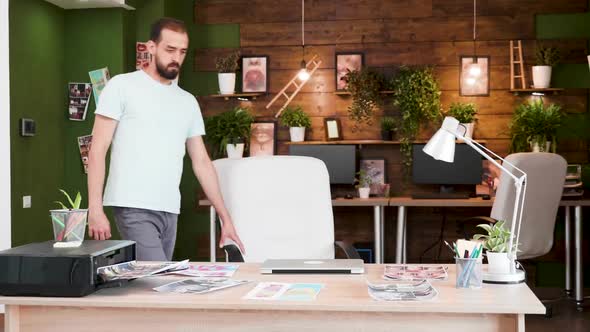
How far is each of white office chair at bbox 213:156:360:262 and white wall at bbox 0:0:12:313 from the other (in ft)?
6.92

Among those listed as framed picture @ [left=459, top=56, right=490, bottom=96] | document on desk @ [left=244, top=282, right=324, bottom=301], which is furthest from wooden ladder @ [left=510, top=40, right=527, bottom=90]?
document on desk @ [left=244, top=282, right=324, bottom=301]

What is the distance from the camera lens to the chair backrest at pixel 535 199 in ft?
17.2

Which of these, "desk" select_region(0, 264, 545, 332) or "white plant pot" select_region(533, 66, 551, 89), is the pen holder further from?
"white plant pot" select_region(533, 66, 551, 89)

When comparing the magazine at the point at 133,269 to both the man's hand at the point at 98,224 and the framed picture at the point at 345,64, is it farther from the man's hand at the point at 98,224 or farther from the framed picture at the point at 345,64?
the framed picture at the point at 345,64

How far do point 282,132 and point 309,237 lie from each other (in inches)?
133

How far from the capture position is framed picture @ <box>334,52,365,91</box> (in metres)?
6.86

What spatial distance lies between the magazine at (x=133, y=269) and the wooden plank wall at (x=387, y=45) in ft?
14.4

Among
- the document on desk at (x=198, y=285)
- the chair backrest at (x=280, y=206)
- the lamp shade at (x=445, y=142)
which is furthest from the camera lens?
the chair backrest at (x=280, y=206)

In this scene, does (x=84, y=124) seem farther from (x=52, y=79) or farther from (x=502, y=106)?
(x=502, y=106)

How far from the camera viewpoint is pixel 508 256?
2.47 metres

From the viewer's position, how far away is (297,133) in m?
6.83

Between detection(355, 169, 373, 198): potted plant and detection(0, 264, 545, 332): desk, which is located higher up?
detection(355, 169, 373, 198): potted plant

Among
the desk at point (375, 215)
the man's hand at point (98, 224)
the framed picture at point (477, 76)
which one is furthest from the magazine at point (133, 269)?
the framed picture at point (477, 76)

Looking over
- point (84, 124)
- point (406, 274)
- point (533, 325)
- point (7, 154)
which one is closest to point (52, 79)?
point (84, 124)
